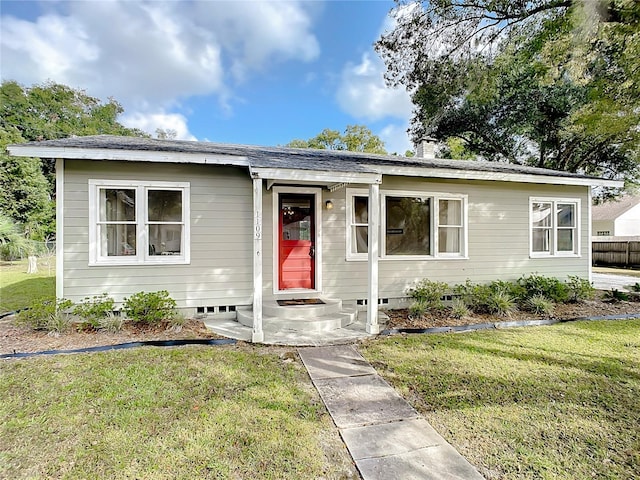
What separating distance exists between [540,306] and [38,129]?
34.2 meters

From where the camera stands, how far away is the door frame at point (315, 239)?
21.5 ft

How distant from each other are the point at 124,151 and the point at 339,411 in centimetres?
499

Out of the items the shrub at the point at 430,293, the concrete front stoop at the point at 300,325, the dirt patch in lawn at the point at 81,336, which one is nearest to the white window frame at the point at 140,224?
the dirt patch in lawn at the point at 81,336

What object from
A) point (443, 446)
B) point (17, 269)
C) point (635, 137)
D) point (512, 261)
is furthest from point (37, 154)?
point (635, 137)

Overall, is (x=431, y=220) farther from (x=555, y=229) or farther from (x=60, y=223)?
(x=60, y=223)

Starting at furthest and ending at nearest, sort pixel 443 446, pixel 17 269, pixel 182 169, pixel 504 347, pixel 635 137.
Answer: pixel 17 269 → pixel 635 137 → pixel 182 169 → pixel 504 347 → pixel 443 446

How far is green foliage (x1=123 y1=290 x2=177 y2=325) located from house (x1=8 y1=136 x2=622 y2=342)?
0.34m

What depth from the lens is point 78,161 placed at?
18.1 ft

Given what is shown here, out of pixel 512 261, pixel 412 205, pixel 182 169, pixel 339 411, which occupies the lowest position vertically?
pixel 339 411

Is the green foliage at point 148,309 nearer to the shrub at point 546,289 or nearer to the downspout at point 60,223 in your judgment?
the downspout at point 60,223

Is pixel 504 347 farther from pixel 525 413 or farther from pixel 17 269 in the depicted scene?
pixel 17 269

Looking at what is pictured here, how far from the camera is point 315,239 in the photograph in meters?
6.79

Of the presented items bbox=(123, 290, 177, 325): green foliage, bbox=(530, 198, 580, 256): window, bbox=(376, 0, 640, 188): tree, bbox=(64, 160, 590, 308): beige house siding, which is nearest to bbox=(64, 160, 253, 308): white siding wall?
bbox=(64, 160, 590, 308): beige house siding

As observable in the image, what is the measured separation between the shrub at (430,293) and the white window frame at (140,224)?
454 centimetres
